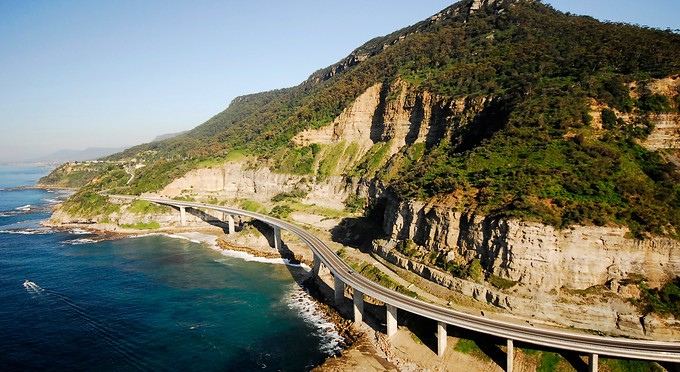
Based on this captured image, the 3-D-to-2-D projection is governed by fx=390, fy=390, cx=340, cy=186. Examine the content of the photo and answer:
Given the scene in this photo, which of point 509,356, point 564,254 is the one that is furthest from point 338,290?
point 564,254

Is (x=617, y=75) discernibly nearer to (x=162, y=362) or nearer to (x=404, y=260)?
(x=404, y=260)

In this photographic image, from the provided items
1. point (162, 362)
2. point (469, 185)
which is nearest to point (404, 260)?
point (469, 185)

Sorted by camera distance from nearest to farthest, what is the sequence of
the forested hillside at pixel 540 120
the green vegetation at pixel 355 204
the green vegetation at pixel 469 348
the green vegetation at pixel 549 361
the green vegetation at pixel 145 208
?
the green vegetation at pixel 549 361
the green vegetation at pixel 469 348
the forested hillside at pixel 540 120
the green vegetation at pixel 355 204
the green vegetation at pixel 145 208

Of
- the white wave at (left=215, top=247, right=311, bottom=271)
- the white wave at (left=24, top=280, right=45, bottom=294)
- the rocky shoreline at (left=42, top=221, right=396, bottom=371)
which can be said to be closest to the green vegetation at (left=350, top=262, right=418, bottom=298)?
the rocky shoreline at (left=42, top=221, right=396, bottom=371)

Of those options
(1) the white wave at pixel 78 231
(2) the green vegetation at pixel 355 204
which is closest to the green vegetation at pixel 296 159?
(2) the green vegetation at pixel 355 204

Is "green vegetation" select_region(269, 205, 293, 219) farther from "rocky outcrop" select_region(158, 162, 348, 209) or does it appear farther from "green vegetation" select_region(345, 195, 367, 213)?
"green vegetation" select_region(345, 195, 367, 213)

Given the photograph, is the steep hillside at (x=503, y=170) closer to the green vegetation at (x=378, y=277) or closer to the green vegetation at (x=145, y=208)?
the green vegetation at (x=145, y=208)
